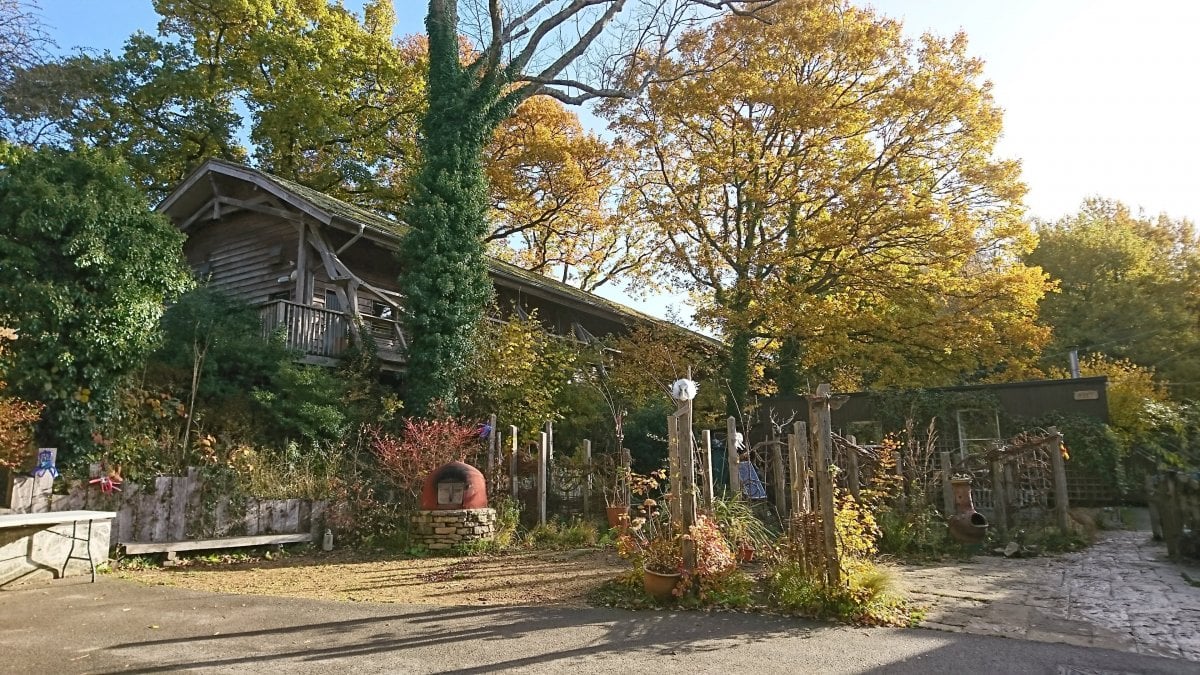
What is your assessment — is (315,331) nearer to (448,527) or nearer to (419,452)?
(419,452)

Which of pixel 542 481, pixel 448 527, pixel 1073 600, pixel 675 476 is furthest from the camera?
pixel 542 481

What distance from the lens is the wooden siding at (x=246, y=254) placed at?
17000 mm

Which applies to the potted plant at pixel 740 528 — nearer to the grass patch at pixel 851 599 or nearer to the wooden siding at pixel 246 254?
the grass patch at pixel 851 599

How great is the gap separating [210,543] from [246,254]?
10.2 meters

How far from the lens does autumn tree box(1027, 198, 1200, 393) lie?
1125 inches

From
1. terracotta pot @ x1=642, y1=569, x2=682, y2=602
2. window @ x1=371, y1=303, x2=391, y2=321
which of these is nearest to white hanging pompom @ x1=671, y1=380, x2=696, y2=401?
terracotta pot @ x1=642, y1=569, x2=682, y2=602

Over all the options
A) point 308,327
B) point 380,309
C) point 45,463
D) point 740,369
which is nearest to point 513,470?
point 308,327

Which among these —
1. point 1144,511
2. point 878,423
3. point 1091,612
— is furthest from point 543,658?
point 1144,511

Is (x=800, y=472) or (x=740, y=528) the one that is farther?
(x=740, y=528)

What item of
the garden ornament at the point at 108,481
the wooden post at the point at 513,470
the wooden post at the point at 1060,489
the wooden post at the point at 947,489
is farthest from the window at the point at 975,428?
the garden ornament at the point at 108,481

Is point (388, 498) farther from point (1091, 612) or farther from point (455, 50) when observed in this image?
point (455, 50)

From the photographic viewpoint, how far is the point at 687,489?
267 inches

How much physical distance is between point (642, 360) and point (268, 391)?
33.3 ft

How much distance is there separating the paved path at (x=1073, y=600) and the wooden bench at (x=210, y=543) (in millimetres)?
8151
